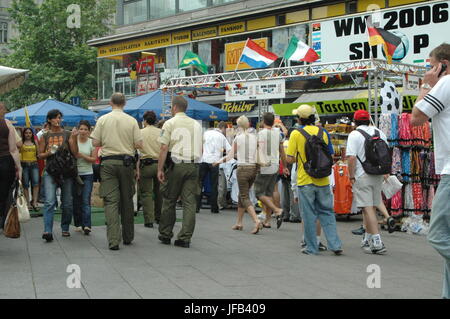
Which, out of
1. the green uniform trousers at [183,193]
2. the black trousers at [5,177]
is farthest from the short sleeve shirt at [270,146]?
the black trousers at [5,177]

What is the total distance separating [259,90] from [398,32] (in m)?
7.30

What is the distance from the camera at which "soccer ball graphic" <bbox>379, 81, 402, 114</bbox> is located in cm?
1118

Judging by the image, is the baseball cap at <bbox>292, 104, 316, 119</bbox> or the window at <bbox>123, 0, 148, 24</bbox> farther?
the window at <bbox>123, 0, 148, 24</bbox>

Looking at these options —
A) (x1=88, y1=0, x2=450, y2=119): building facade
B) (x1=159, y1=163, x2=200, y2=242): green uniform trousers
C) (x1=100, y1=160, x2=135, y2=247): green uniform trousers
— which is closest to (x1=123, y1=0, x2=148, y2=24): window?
(x1=88, y1=0, x2=450, y2=119): building facade

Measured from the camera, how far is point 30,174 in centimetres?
1359

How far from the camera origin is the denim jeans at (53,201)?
29.4ft

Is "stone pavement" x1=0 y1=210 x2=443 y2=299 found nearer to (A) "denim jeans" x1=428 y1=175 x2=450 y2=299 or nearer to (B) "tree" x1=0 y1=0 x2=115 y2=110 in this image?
(A) "denim jeans" x1=428 y1=175 x2=450 y2=299

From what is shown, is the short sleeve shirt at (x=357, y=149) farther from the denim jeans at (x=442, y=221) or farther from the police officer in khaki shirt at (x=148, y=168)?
the denim jeans at (x=442, y=221)

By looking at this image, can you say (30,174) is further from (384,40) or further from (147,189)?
(384,40)

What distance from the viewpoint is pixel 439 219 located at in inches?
182

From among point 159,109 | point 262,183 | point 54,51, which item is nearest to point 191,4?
point 159,109

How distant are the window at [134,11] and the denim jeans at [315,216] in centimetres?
2466

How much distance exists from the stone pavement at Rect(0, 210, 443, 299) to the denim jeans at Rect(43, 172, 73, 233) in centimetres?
28
